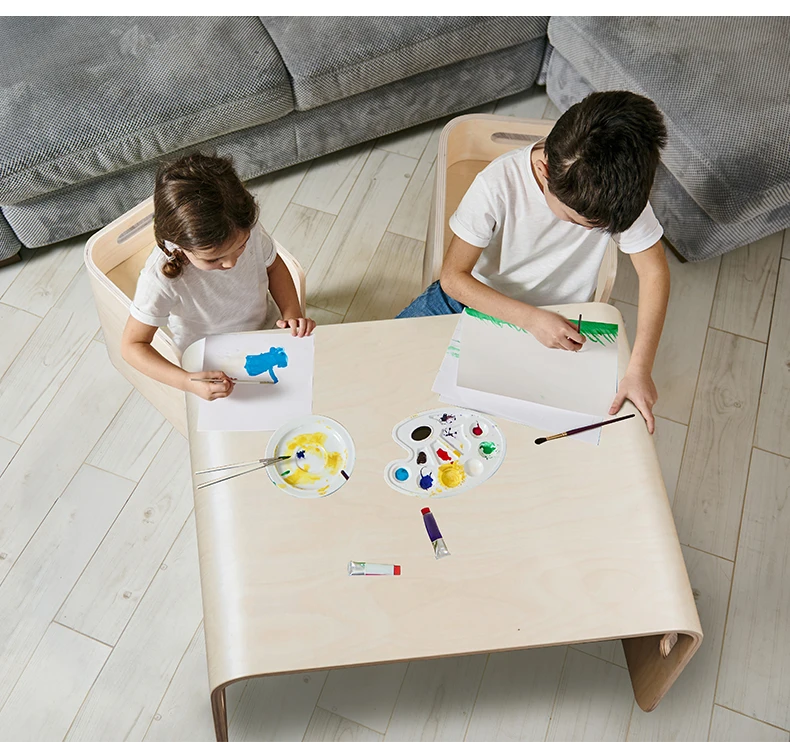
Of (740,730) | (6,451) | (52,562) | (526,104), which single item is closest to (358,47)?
(526,104)

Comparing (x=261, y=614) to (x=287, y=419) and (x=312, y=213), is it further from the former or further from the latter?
(x=312, y=213)

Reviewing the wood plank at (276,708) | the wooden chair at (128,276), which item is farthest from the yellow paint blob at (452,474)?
the wood plank at (276,708)

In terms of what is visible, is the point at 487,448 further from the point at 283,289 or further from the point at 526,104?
the point at 526,104

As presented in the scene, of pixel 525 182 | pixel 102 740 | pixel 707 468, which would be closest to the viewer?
pixel 525 182

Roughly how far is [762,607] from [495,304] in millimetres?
997

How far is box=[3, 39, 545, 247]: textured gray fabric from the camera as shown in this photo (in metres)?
1.90

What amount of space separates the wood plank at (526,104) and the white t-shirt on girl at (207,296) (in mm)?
1272

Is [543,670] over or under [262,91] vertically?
under

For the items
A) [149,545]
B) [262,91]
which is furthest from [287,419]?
[262,91]

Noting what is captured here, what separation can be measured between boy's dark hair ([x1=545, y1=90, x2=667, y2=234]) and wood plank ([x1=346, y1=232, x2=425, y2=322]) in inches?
38.0

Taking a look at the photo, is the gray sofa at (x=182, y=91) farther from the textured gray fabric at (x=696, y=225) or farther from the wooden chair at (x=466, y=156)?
the textured gray fabric at (x=696, y=225)

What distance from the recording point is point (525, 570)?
100 cm

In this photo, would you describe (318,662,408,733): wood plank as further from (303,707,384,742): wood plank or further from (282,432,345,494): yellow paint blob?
→ (282,432,345,494): yellow paint blob

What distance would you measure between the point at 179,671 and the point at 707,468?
4.28ft
